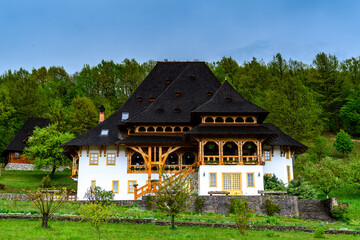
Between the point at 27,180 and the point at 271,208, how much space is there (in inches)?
1106

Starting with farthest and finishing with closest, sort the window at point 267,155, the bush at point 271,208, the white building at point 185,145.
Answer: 1. the window at point 267,155
2. the white building at point 185,145
3. the bush at point 271,208

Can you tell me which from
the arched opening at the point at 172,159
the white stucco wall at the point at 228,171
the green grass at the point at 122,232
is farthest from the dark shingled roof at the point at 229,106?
the green grass at the point at 122,232

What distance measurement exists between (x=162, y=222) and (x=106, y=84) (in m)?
48.0

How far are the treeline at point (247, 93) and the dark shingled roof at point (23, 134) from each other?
177cm

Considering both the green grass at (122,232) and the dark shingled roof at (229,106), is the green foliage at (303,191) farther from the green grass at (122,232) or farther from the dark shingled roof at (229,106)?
the green grass at (122,232)

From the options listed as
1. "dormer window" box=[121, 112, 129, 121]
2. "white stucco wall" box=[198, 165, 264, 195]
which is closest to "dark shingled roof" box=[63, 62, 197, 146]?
"dormer window" box=[121, 112, 129, 121]

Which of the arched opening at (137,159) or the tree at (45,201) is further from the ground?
the arched opening at (137,159)

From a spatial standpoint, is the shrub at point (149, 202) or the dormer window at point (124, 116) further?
the dormer window at point (124, 116)

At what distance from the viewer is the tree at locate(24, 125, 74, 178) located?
138 feet

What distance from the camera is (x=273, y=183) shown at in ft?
107

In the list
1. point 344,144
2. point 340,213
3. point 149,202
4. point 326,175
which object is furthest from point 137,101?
point 344,144

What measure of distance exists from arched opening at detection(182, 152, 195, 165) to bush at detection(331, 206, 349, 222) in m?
13.8

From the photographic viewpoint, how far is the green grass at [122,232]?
16750 mm

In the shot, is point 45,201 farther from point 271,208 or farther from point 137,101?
→ point 137,101
